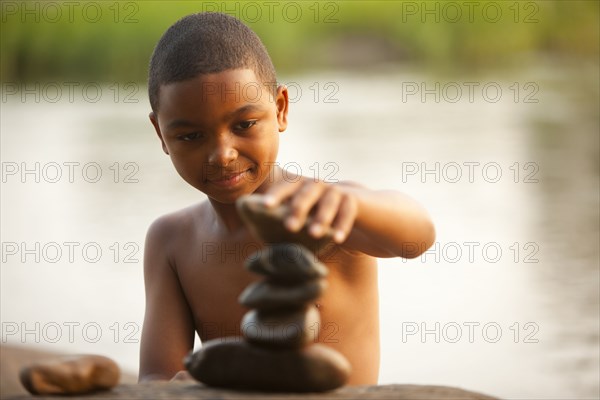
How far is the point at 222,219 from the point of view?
175cm

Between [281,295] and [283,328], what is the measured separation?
4 cm

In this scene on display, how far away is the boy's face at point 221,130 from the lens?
1.53 metres

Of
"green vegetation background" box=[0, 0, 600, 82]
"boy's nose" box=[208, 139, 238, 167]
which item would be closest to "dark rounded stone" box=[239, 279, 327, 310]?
"boy's nose" box=[208, 139, 238, 167]

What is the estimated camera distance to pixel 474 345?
2701mm

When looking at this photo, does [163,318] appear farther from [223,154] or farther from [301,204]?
[301,204]

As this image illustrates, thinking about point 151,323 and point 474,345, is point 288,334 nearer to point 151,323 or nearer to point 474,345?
point 151,323

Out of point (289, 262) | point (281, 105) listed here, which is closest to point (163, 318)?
point (281, 105)

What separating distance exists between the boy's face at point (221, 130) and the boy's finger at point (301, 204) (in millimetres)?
406

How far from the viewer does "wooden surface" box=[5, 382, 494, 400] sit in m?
1.20

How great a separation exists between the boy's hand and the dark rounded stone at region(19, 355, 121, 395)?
1.01 feet

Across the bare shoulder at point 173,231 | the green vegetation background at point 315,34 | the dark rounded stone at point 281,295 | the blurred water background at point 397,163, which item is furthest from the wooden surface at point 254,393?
the green vegetation background at point 315,34

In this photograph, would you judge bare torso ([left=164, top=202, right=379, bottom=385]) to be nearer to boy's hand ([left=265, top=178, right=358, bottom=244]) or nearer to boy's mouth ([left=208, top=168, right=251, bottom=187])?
boy's mouth ([left=208, top=168, right=251, bottom=187])

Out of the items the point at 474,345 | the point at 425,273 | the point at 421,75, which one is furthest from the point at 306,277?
the point at 421,75

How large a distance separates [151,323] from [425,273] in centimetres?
157
